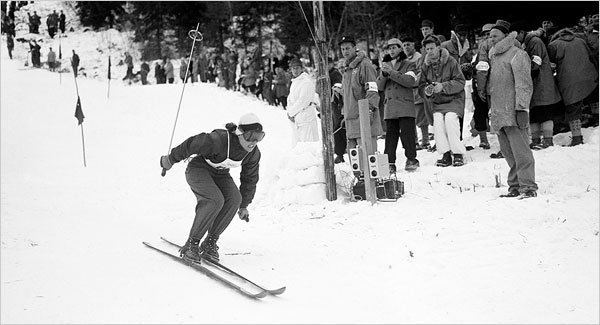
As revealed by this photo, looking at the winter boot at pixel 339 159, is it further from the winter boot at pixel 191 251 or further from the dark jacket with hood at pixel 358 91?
the winter boot at pixel 191 251

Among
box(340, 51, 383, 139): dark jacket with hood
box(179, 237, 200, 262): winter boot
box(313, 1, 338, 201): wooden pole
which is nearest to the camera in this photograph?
box(179, 237, 200, 262): winter boot

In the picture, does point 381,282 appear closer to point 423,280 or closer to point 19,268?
point 423,280

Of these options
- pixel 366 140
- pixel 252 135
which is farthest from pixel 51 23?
pixel 252 135

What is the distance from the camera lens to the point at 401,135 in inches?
328

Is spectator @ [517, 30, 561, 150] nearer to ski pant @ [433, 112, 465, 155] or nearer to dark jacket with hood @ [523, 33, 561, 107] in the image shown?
dark jacket with hood @ [523, 33, 561, 107]

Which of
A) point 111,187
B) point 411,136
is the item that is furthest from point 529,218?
point 111,187

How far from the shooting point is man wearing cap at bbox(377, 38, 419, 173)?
8125mm

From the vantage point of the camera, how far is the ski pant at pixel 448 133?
8.11 meters

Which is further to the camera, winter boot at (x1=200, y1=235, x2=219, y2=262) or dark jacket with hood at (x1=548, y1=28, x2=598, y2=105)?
dark jacket with hood at (x1=548, y1=28, x2=598, y2=105)

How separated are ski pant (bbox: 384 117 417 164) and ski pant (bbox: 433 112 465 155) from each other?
1.15 ft

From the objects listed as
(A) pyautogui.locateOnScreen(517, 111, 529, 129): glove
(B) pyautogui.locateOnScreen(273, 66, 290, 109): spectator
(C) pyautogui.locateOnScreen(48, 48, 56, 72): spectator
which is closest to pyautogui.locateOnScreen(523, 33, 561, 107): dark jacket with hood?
(A) pyautogui.locateOnScreen(517, 111, 529, 129): glove

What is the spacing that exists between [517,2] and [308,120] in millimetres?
11211

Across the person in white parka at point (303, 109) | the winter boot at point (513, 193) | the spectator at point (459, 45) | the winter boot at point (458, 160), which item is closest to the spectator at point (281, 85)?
the person in white parka at point (303, 109)

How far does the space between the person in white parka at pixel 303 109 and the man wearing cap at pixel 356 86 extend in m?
1.51
